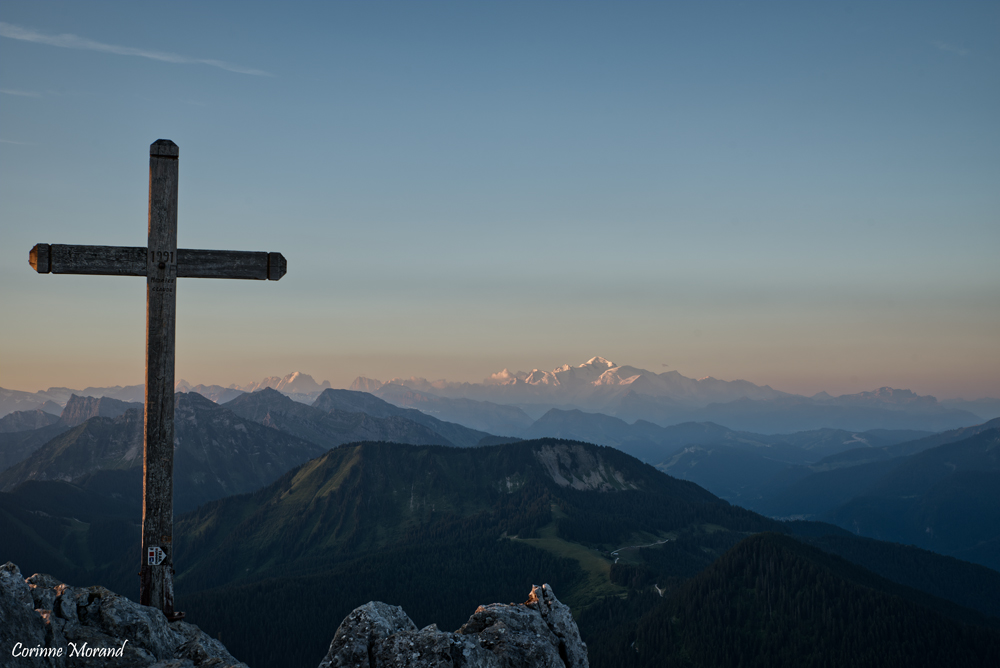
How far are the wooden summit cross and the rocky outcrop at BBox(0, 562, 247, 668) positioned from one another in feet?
2.95

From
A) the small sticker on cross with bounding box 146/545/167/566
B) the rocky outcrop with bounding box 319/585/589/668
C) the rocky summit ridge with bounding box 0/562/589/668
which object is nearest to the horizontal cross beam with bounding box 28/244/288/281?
the small sticker on cross with bounding box 146/545/167/566

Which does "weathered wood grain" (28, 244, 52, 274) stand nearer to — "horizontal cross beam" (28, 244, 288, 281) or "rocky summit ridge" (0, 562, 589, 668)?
"horizontal cross beam" (28, 244, 288, 281)

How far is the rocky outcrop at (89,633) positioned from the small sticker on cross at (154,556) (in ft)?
3.66

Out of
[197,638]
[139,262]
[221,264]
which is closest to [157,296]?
[139,262]

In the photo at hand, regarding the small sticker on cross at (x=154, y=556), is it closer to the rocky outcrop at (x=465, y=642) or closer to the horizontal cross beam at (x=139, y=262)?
the rocky outcrop at (x=465, y=642)

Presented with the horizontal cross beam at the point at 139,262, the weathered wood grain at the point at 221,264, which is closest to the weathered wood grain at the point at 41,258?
the horizontal cross beam at the point at 139,262

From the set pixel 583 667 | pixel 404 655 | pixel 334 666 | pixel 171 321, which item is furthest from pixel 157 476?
pixel 583 667

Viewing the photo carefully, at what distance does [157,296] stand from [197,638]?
9782 millimetres

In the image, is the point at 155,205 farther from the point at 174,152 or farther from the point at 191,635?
the point at 191,635

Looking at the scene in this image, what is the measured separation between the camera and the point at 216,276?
18.5 m

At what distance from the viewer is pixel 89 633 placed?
55.2 ft

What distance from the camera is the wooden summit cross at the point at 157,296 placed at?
1744cm

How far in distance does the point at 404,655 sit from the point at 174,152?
1470 centimetres

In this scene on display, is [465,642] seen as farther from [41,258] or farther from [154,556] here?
[41,258]
